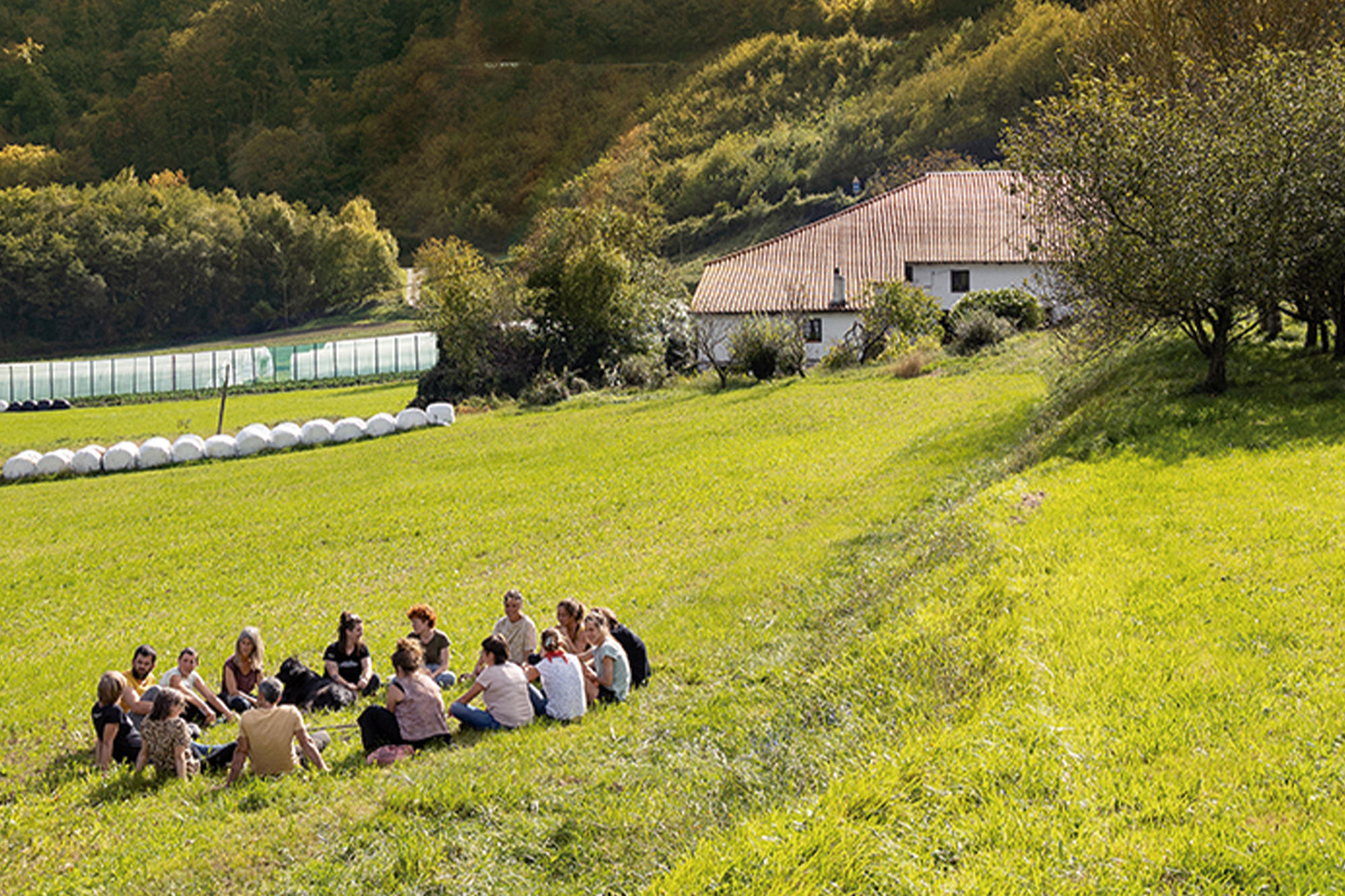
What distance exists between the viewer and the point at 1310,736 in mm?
6484

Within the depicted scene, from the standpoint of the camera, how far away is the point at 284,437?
41.2 metres

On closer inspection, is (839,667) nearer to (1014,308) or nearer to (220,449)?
(1014,308)

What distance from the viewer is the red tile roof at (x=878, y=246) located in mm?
51438

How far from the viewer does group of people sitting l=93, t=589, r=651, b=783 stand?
10.5 m

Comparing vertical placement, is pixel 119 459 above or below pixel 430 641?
above

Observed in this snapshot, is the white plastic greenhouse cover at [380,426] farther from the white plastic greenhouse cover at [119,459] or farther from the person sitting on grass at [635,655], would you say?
the person sitting on grass at [635,655]

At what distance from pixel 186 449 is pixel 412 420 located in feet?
28.8

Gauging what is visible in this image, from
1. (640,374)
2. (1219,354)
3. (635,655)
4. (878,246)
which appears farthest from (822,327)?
(635,655)

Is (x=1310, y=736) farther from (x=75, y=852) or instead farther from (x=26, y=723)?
(x=26, y=723)

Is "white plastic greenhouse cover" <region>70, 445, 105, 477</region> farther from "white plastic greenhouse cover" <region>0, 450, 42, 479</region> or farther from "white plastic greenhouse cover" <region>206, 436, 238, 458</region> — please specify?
"white plastic greenhouse cover" <region>206, 436, 238, 458</region>

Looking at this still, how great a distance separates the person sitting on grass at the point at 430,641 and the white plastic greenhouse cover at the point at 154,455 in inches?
1228

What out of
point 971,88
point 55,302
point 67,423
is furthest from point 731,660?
point 55,302

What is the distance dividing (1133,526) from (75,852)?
11.4 meters

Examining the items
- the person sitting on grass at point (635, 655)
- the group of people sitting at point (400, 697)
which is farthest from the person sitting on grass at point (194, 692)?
the person sitting on grass at point (635, 655)
